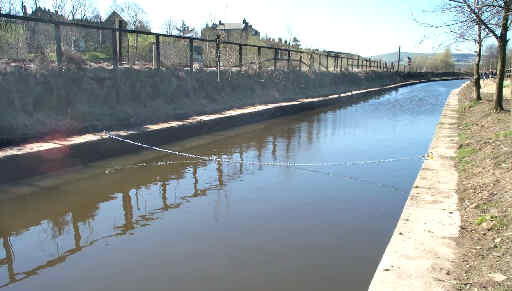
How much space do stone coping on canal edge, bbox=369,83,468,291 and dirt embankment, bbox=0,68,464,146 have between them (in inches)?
370

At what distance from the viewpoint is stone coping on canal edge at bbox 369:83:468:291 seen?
4.18 meters

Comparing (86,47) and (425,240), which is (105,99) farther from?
(86,47)

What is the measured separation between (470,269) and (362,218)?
2677 millimetres

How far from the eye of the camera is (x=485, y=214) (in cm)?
548

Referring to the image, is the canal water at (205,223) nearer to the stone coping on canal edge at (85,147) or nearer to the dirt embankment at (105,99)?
the stone coping on canal edge at (85,147)

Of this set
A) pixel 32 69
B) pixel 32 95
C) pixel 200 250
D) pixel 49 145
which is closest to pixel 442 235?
pixel 200 250

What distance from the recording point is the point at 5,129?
1094cm

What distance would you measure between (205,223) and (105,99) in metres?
10.4

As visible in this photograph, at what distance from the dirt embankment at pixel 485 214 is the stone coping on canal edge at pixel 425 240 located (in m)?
0.13

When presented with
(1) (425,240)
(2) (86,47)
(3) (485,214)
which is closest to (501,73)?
(3) (485,214)

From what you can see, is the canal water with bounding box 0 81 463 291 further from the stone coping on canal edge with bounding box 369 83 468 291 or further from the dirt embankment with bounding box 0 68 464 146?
the dirt embankment with bounding box 0 68 464 146

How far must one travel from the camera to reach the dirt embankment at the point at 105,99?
39.2 ft

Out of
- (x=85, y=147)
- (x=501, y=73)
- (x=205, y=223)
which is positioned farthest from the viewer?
(x=501, y=73)

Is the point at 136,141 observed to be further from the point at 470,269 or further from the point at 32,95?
the point at 470,269
